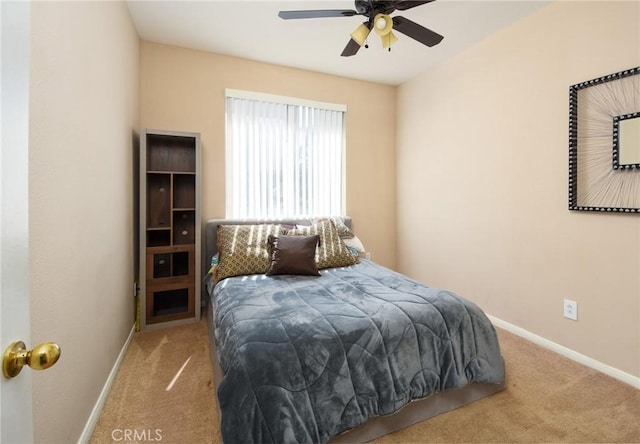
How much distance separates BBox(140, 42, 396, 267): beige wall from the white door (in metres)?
2.67

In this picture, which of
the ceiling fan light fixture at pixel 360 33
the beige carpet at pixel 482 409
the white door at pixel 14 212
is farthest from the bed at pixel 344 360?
the ceiling fan light fixture at pixel 360 33

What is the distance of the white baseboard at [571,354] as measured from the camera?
1952 mm

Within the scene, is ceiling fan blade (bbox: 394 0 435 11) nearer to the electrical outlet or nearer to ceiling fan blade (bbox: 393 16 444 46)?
ceiling fan blade (bbox: 393 16 444 46)

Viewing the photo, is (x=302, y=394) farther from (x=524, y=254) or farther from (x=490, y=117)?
(x=490, y=117)

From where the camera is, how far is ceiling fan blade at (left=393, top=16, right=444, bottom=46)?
1.90 meters

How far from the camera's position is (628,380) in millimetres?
1938

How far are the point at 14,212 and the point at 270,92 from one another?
3.17 m

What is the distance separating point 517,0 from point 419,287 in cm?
232

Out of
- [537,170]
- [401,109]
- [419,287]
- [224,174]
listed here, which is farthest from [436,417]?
[401,109]

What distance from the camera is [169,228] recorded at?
2.80 meters

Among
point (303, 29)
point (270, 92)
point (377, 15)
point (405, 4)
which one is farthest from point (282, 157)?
point (405, 4)

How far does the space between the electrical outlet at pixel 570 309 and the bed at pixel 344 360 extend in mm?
924

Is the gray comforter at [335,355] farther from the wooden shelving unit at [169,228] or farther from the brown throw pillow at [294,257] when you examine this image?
the wooden shelving unit at [169,228]

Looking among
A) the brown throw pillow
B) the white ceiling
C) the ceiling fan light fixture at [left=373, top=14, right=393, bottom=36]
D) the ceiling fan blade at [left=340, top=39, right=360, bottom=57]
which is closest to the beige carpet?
the brown throw pillow
